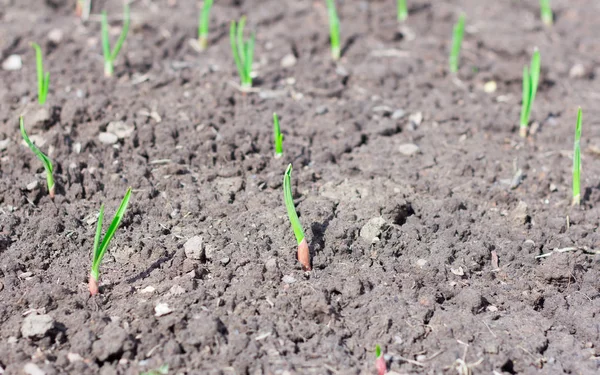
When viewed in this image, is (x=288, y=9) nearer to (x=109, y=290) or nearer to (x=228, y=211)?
(x=228, y=211)

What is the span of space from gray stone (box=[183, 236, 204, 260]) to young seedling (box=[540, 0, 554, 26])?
272cm

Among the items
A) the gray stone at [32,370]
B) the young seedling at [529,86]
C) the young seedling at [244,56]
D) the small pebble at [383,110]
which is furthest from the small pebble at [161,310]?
the young seedling at [529,86]

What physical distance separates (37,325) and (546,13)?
3.30 meters

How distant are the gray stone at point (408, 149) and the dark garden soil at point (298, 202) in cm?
3

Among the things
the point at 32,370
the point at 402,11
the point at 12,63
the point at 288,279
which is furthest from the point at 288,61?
the point at 32,370

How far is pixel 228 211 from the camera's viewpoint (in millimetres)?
2350

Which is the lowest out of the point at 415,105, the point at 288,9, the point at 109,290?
the point at 109,290

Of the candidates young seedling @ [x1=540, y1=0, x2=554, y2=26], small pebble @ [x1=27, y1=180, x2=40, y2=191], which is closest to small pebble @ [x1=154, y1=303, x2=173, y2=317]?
small pebble @ [x1=27, y1=180, x2=40, y2=191]

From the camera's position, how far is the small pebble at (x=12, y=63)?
312 cm

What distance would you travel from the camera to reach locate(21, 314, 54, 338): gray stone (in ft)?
5.98

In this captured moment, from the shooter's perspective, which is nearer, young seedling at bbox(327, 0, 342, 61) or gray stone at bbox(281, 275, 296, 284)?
gray stone at bbox(281, 275, 296, 284)

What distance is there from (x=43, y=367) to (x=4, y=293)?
14.1 inches

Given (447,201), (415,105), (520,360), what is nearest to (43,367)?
(520,360)

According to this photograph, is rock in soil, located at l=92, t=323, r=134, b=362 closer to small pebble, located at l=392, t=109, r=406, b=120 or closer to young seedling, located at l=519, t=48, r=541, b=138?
small pebble, located at l=392, t=109, r=406, b=120
